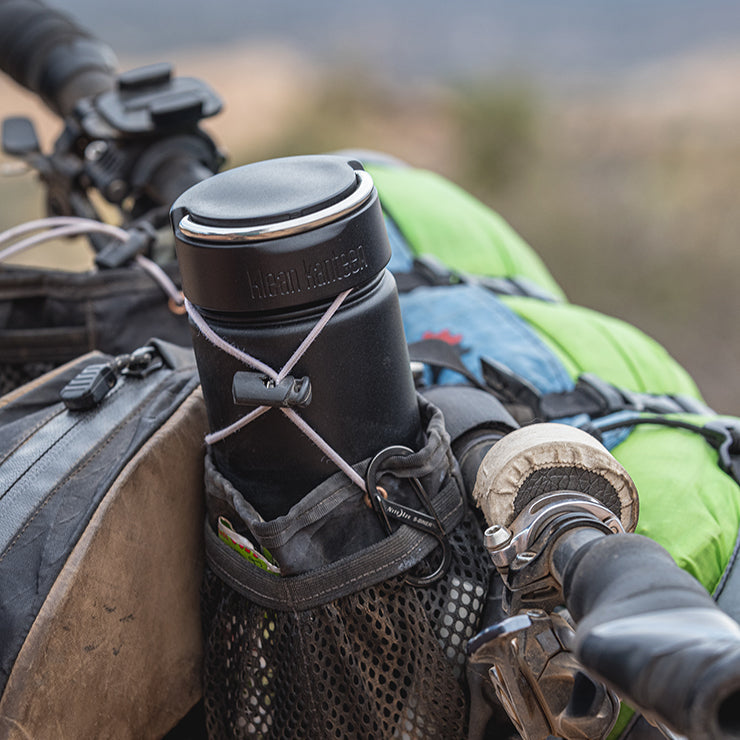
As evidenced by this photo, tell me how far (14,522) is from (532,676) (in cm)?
47

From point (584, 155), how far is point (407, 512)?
18.7 feet

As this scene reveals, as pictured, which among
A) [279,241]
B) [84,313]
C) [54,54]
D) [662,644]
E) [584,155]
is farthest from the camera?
[584,155]

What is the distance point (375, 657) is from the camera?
2.47ft

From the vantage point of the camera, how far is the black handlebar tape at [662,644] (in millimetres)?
440

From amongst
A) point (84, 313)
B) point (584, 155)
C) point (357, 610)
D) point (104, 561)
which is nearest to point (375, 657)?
point (357, 610)

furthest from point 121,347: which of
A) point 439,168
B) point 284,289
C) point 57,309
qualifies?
point 439,168

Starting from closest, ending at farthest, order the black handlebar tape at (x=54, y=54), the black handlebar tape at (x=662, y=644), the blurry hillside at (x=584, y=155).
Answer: the black handlebar tape at (x=662, y=644) → the black handlebar tape at (x=54, y=54) → the blurry hillside at (x=584, y=155)

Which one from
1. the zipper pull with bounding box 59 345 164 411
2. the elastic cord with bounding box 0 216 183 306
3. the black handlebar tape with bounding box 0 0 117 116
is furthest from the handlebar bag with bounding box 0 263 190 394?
the black handlebar tape with bounding box 0 0 117 116

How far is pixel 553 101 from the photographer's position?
265 inches

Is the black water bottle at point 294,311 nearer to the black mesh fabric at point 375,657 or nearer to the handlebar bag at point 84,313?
the black mesh fabric at point 375,657

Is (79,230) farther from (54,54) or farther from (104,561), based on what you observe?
(54,54)

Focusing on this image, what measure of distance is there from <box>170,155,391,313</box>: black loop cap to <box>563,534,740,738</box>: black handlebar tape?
0.99 ft

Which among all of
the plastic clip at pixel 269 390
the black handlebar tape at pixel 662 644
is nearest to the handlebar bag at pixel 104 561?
the plastic clip at pixel 269 390

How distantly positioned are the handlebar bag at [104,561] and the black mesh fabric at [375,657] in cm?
10
